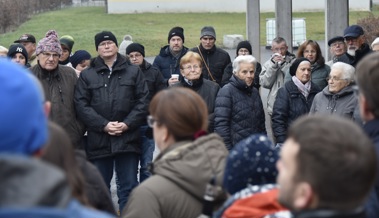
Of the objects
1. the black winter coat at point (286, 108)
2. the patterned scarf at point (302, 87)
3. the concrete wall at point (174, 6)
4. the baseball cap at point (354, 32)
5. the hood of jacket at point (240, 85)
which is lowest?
the black winter coat at point (286, 108)

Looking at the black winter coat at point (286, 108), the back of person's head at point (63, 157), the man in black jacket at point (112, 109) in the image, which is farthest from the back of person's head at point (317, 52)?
the back of person's head at point (63, 157)

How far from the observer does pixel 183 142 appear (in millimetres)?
4254

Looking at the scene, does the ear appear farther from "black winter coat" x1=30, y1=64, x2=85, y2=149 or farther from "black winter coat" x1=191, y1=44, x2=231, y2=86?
"black winter coat" x1=191, y1=44, x2=231, y2=86

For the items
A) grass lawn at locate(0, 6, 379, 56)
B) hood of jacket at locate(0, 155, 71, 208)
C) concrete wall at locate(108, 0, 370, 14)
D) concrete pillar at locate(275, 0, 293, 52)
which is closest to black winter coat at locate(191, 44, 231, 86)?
concrete pillar at locate(275, 0, 293, 52)

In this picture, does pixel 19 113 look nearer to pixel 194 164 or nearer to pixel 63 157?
pixel 63 157

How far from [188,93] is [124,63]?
4.34 meters

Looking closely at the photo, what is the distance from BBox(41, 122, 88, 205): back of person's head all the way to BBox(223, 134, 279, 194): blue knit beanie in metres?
0.68

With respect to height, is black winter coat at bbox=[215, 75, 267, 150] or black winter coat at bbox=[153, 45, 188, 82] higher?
black winter coat at bbox=[153, 45, 188, 82]

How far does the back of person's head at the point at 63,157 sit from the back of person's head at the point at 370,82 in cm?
138

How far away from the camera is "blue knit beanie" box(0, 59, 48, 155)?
2.04m

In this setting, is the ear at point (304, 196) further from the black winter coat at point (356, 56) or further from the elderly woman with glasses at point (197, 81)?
the black winter coat at point (356, 56)

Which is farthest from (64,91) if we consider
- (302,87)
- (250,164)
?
(250,164)

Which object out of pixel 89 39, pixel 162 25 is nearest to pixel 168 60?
pixel 89 39

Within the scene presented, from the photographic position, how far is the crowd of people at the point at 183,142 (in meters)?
2.09
